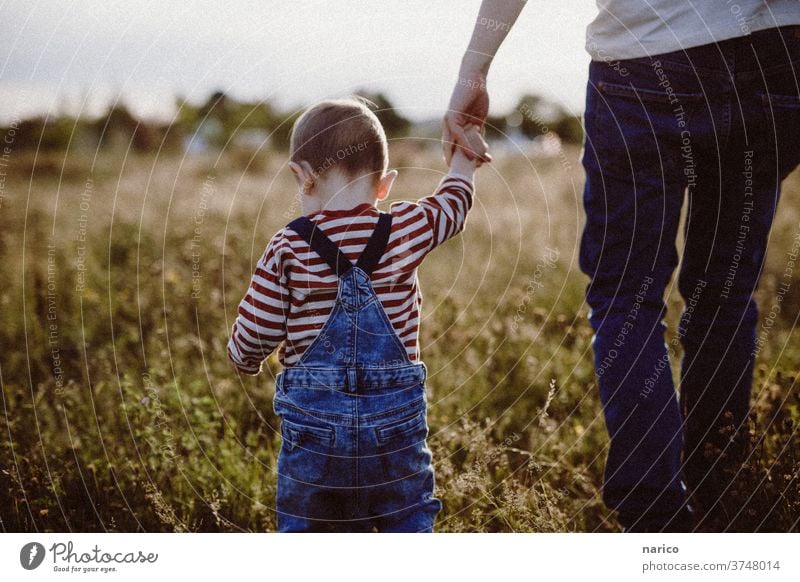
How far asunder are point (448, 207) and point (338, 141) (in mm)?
358

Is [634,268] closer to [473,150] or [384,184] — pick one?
[473,150]

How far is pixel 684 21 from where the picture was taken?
1876 mm

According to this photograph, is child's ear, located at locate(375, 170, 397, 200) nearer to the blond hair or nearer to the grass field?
the blond hair

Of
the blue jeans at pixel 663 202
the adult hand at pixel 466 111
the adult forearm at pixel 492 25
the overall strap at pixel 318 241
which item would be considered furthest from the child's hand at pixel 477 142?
the overall strap at pixel 318 241

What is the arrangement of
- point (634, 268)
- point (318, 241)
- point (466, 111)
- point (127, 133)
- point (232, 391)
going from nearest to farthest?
point (318, 241)
point (634, 268)
point (466, 111)
point (232, 391)
point (127, 133)

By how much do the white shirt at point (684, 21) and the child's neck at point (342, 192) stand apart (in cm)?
74

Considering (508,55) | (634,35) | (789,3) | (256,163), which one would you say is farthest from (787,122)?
(256,163)

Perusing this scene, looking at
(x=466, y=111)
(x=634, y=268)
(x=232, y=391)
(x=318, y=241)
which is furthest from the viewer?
(x=232, y=391)

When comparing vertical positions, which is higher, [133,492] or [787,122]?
[787,122]

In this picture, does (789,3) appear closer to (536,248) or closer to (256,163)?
(536,248)

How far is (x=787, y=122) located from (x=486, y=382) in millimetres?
1518

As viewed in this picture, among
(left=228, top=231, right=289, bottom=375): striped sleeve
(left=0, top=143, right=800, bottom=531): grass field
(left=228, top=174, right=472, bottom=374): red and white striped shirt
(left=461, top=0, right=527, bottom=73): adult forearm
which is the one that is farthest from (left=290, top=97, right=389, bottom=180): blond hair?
(left=0, top=143, right=800, bottom=531): grass field

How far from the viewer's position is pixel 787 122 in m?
1.99

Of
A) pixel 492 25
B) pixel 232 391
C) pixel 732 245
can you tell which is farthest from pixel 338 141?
pixel 232 391
